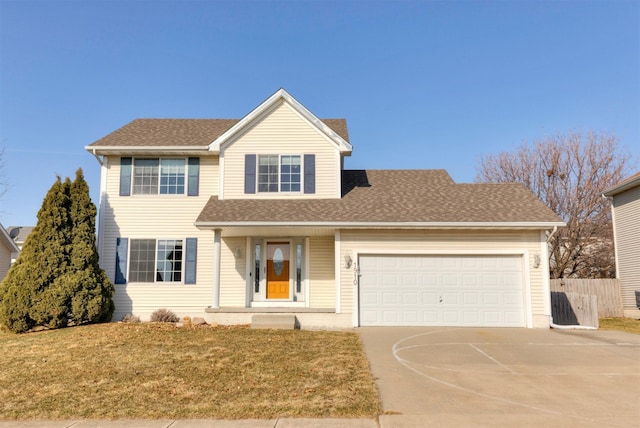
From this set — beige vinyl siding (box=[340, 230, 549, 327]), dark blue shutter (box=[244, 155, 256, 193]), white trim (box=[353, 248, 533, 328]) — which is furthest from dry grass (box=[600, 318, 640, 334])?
dark blue shutter (box=[244, 155, 256, 193])

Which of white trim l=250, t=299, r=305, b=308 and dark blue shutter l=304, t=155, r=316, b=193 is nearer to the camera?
white trim l=250, t=299, r=305, b=308

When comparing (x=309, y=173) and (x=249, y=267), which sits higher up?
(x=309, y=173)

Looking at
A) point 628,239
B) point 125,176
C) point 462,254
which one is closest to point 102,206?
point 125,176

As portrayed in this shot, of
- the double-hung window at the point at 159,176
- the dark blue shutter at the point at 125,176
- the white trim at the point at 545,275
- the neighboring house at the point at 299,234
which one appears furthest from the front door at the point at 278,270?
the white trim at the point at 545,275

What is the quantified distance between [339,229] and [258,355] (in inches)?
197

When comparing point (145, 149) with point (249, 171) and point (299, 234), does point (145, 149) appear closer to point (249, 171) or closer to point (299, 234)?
point (249, 171)

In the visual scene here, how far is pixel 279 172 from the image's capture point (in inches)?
554

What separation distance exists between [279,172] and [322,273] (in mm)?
3671

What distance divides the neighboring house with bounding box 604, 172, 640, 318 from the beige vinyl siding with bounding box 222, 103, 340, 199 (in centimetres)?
1270

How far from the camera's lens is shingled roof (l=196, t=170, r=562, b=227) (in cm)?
1223

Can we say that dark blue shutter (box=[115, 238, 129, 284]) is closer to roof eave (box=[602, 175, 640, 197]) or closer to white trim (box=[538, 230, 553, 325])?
white trim (box=[538, 230, 553, 325])

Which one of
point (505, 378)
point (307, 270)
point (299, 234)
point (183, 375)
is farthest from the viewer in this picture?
point (307, 270)

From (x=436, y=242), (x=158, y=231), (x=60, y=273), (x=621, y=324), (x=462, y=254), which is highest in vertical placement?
(x=158, y=231)

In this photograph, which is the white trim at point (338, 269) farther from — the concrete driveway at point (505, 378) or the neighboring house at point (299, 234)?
the concrete driveway at point (505, 378)
